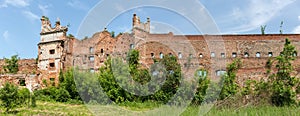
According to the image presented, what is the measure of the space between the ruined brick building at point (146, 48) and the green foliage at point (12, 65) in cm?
368

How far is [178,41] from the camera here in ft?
87.5

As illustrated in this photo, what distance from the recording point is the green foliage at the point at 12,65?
2862 cm

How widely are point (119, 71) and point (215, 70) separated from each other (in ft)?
29.8

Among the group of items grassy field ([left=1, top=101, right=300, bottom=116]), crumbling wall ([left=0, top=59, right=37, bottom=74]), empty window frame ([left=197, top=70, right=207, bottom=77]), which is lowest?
grassy field ([left=1, top=101, right=300, bottom=116])

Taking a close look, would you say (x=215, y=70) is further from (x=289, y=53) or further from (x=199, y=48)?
(x=289, y=53)

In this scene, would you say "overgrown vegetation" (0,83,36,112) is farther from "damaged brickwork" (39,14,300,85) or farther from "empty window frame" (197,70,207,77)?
"damaged brickwork" (39,14,300,85)

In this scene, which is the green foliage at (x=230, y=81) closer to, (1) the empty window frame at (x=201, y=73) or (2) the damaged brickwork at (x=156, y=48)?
(2) the damaged brickwork at (x=156, y=48)

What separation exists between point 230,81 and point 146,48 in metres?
7.63

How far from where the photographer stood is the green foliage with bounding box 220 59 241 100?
65.4 ft

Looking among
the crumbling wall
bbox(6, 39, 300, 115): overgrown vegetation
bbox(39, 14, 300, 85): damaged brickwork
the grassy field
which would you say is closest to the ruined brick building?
bbox(39, 14, 300, 85): damaged brickwork

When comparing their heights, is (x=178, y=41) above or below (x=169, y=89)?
above

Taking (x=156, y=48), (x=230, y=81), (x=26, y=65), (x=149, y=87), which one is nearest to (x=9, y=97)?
(x=149, y=87)

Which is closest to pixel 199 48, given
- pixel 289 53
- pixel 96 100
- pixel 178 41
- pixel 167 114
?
pixel 178 41

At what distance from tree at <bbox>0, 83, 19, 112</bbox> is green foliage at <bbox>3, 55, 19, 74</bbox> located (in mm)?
15374
